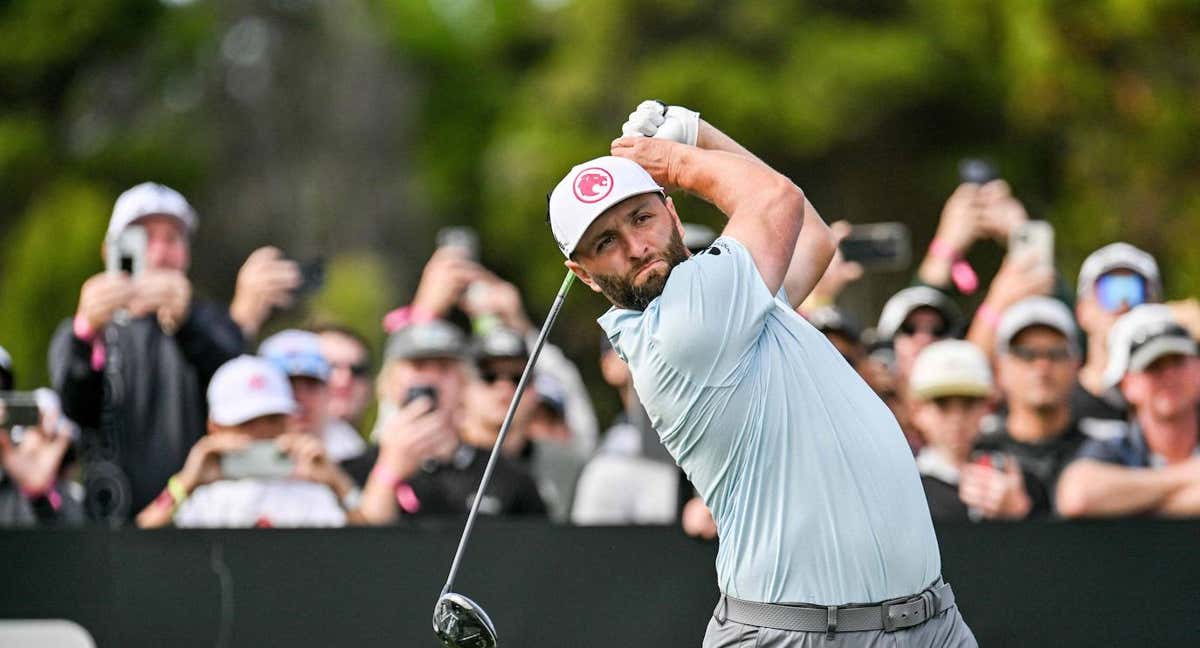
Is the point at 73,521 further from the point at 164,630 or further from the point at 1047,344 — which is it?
the point at 1047,344

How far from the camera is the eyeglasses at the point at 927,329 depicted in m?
7.28

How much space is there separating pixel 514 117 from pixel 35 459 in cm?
1316

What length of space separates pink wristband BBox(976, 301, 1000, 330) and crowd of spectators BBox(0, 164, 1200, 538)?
0.01 m

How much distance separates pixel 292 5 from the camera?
23.0 m

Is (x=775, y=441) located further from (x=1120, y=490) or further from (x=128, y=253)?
(x=128, y=253)

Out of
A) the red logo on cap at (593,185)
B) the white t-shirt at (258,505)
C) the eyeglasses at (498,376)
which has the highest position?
the red logo on cap at (593,185)

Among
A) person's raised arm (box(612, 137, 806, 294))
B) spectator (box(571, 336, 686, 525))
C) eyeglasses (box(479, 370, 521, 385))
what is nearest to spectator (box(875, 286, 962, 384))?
spectator (box(571, 336, 686, 525))

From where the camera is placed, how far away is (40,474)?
22.6 feet

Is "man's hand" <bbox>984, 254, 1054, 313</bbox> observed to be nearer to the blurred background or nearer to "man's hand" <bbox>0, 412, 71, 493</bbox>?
"man's hand" <bbox>0, 412, 71, 493</bbox>

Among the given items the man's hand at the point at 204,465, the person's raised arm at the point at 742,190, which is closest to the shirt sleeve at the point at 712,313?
the person's raised arm at the point at 742,190

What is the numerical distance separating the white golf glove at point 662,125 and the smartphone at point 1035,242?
3.02 m

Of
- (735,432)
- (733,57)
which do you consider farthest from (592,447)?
(733,57)

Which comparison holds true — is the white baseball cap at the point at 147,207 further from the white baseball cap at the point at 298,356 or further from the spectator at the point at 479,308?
the spectator at the point at 479,308

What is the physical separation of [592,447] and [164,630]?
9.29 feet
